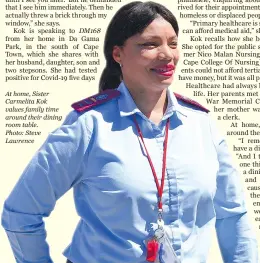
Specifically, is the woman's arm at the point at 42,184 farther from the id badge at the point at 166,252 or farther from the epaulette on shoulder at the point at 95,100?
the id badge at the point at 166,252

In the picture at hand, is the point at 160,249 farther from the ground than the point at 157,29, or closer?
closer

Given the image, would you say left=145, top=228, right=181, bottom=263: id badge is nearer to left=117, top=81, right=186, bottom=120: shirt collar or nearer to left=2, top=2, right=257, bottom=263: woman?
left=2, top=2, right=257, bottom=263: woman

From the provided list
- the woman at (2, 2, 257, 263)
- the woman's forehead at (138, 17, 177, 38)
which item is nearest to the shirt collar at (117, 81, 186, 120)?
the woman at (2, 2, 257, 263)

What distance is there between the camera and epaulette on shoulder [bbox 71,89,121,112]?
106cm

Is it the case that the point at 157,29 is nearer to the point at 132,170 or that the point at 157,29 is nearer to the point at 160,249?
the point at 132,170

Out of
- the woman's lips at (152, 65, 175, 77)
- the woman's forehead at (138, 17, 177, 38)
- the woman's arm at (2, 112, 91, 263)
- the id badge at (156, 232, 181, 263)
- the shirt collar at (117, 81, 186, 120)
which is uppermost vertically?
the woman's forehead at (138, 17, 177, 38)

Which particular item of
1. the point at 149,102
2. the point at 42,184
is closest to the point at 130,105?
the point at 149,102

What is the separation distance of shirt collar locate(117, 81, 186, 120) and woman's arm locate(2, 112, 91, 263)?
0.24 ft

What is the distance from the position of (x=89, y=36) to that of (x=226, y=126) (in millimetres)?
437

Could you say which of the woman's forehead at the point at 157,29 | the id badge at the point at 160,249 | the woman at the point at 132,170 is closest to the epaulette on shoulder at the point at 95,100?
the woman at the point at 132,170

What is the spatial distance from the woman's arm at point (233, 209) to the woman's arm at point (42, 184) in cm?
25

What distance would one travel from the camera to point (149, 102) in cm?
109

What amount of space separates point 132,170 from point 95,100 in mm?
142

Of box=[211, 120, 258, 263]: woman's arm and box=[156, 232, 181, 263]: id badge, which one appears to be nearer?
box=[156, 232, 181, 263]: id badge
